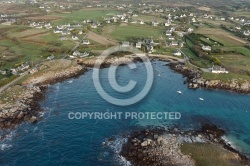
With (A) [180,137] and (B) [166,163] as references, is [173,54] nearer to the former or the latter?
(A) [180,137]

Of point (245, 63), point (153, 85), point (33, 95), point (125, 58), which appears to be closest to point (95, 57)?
point (125, 58)

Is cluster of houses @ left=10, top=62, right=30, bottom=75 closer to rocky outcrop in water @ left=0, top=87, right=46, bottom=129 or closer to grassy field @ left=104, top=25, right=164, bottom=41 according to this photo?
rocky outcrop in water @ left=0, top=87, right=46, bottom=129

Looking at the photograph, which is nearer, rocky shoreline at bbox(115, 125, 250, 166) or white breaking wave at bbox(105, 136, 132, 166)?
white breaking wave at bbox(105, 136, 132, 166)

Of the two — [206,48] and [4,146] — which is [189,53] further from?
[4,146]

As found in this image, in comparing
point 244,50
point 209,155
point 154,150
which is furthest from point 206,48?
point 154,150

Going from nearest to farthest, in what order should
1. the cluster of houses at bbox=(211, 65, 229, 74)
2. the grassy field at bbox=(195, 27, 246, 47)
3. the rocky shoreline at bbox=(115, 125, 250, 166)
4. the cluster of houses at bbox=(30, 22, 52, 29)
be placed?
the rocky shoreline at bbox=(115, 125, 250, 166) < the cluster of houses at bbox=(211, 65, 229, 74) < the grassy field at bbox=(195, 27, 246, 47) < the cluster of houses at bbox=(30, 22, 52, 29)
